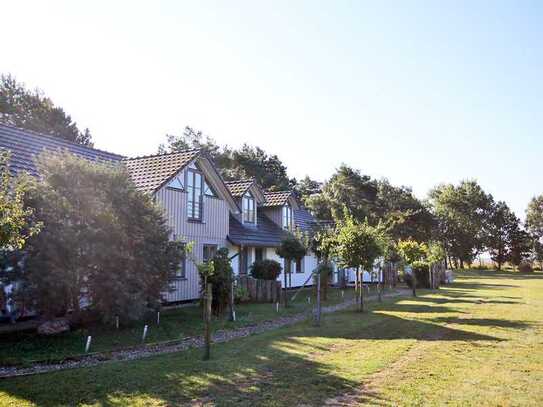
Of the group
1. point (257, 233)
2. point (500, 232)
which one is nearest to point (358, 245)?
point (257, 233)

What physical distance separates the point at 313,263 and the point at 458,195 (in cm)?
4610

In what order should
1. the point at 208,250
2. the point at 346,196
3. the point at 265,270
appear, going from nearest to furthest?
the point at 208,250
the point at 265,270
the point at 346,196

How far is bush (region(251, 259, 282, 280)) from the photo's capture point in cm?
2358

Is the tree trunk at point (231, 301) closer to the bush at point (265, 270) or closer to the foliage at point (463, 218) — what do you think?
the bush at point (265, 270)

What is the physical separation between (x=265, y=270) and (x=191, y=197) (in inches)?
216

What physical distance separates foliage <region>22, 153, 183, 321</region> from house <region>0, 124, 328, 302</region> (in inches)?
Result: 114

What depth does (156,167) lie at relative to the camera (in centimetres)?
2028

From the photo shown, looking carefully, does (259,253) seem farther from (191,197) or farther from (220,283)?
(220,283)

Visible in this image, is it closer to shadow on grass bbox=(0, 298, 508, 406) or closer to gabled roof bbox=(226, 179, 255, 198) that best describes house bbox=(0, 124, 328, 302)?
gabled roof bbox=(226, 179, 255, 198)

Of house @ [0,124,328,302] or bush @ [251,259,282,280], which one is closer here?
house @ [0,124,328,302]

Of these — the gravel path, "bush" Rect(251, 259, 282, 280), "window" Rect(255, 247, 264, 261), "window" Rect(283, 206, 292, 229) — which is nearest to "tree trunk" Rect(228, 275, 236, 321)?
the gravel path

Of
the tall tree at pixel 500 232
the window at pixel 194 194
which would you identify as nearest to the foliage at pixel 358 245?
the window at pixel 194 194

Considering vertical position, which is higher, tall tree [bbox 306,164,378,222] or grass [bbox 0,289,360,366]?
tall tree [bbox 306,164,378,222]

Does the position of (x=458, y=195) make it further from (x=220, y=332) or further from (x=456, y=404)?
(x=456, y=404)
